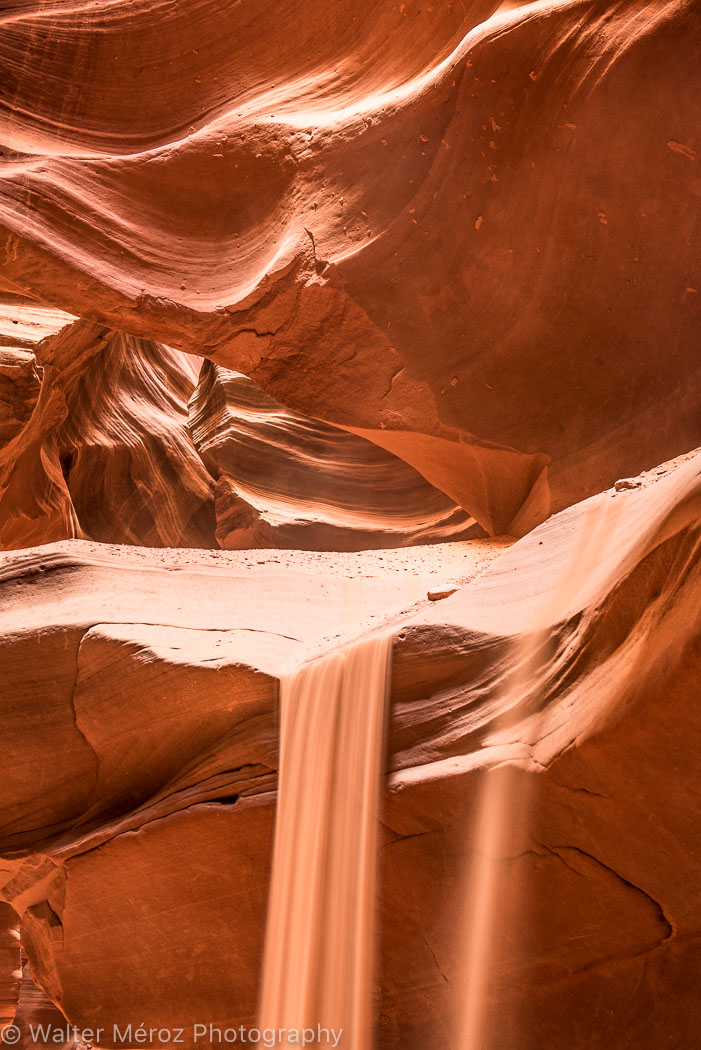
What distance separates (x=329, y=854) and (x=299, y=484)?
643cm

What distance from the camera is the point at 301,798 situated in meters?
3.50

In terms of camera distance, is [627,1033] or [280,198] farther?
[280,198]

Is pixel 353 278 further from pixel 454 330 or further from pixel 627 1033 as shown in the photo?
pixel 627 1033

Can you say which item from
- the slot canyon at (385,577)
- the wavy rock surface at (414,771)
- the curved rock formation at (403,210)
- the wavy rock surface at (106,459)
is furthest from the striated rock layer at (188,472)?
the wavy rock surface at (414,771)

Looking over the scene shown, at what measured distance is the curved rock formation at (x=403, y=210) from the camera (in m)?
4.48

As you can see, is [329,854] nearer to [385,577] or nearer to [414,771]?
[414,771]

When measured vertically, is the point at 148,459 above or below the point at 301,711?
above

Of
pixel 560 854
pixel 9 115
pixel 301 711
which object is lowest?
pixel 560 854

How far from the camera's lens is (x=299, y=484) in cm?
964

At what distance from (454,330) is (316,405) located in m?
0.84

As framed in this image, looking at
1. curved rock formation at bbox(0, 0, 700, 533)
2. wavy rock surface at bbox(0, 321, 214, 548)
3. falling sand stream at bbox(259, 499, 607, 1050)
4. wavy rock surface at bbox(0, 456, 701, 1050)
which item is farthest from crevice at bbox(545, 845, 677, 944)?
wavy rock surface at bbox(0, 321, 214, 548)

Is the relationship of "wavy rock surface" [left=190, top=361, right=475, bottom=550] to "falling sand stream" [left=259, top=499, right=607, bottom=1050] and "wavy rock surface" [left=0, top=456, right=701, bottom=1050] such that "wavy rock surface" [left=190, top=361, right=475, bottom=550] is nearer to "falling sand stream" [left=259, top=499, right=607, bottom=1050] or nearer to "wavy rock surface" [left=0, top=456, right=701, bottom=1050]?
"wavy rock surface" [left=0, top=456, right=701, bottom=1050]

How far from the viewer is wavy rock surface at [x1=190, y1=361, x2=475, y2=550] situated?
9039 mm

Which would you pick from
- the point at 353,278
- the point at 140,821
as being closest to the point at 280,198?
the point at 353,278
